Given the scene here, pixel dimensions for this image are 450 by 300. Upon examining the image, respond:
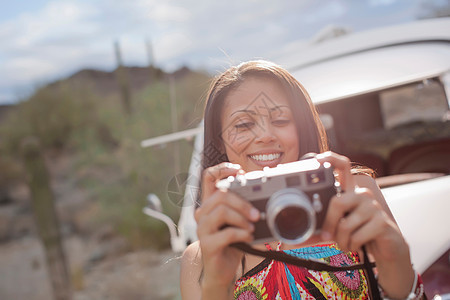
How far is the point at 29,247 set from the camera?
15633 mm

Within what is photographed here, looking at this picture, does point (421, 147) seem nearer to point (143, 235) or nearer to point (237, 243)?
point (237, 243)

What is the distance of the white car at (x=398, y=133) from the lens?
75.9 inches

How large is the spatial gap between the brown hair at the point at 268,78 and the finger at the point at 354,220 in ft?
1.61

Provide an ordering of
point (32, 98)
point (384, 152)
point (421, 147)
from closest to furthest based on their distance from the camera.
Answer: point (421, 147), point (384, 152), point (32, 98)

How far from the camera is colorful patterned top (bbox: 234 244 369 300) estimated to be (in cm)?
147

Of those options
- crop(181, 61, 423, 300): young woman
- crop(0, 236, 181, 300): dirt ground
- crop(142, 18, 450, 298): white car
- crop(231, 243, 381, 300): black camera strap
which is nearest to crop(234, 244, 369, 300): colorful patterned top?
crop(181, 61, 423, 300): young woman

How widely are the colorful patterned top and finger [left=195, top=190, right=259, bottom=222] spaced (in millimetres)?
430

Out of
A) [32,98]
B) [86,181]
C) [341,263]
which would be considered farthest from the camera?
[32,98]

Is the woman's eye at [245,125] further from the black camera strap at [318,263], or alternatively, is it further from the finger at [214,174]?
the black camera strap at [318,263]

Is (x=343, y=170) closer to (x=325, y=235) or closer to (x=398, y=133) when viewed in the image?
(x=325, y=235)

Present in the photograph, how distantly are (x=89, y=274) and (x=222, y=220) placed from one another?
1187cm

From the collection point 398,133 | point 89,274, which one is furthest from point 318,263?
point 89,274

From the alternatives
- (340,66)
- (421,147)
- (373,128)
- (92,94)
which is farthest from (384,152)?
(92,94)

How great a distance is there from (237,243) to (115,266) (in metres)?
11.7
